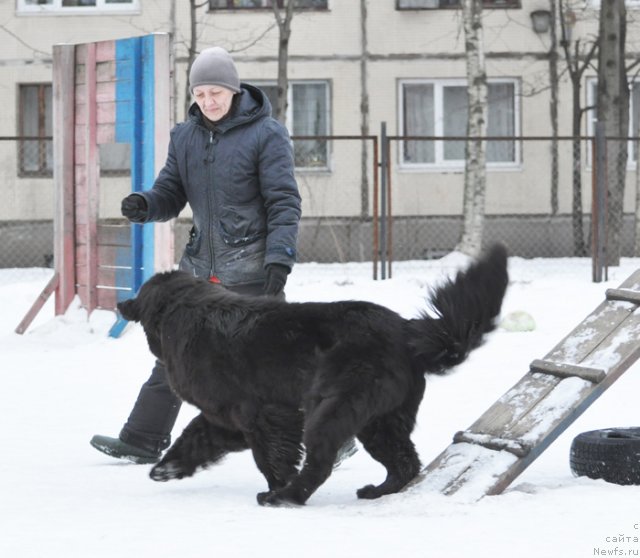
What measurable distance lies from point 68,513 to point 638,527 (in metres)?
1.94

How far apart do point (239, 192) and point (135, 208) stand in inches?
17.3

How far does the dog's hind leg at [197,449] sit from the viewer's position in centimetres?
470

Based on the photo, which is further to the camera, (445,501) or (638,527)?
(445,501)

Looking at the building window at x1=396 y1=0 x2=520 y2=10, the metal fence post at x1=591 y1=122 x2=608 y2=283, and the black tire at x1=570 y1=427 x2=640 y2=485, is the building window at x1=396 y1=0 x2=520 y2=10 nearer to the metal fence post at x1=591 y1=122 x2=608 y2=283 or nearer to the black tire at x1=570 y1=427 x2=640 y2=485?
the metal fence post at x1=591 y1=122 x2=608 y2=283

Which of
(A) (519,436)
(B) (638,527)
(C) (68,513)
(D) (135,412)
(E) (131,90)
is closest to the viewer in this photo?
(B) (638,527)

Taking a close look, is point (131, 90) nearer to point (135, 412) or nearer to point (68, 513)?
point (135, 412)

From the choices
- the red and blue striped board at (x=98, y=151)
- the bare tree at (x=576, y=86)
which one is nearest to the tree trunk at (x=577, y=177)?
the bare tree at (x=576, y=86)

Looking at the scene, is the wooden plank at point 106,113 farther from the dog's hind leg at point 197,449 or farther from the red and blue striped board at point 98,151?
the dog's hind leg at point 197,449

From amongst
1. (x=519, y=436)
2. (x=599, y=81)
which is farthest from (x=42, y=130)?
(x=519, y=436)

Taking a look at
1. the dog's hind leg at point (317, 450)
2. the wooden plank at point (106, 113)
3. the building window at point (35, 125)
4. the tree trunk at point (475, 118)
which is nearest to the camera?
the dog's hind leg at point (317, 450)

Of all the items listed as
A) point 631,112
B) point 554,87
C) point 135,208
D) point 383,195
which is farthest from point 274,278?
point 631,112

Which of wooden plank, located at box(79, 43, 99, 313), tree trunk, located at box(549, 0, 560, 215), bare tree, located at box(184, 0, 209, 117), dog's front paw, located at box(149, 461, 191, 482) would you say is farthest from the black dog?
tree trunk, located at box(549, 0, 560, 215)

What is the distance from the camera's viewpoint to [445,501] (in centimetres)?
421

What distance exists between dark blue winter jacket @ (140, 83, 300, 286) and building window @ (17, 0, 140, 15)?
14339 millimetres
